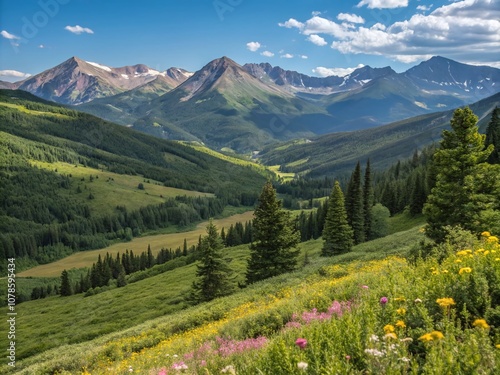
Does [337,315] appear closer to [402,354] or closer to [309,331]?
[309,331]

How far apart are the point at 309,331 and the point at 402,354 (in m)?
2.16

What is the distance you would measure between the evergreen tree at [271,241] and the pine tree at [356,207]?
27.1 m

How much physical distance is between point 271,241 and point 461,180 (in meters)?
23.8

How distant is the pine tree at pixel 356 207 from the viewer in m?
68.6

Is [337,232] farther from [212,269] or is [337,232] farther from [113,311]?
[113,311]

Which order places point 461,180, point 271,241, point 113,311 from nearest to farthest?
point 461,180 < point 271,241 < point 113,311

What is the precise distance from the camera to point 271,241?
44.8 meters

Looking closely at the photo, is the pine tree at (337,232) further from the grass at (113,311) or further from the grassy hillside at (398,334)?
the grassy hillside at (398,334)

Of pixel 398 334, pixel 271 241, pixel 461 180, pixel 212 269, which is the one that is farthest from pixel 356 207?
pixel 398 334

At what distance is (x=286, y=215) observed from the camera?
45719 millimetres

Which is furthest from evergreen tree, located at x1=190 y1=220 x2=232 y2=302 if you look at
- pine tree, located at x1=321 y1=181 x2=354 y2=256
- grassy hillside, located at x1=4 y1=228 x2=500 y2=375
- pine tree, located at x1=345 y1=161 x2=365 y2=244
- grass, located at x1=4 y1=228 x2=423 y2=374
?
grassy hillside, located at x1=4 y1=228 x2=500 y2=375

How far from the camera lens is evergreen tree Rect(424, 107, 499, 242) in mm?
26484

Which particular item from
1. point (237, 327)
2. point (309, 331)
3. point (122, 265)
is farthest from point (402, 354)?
point (122, 265)

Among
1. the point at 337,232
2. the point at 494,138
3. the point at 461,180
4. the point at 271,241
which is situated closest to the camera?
the point at 461,180
